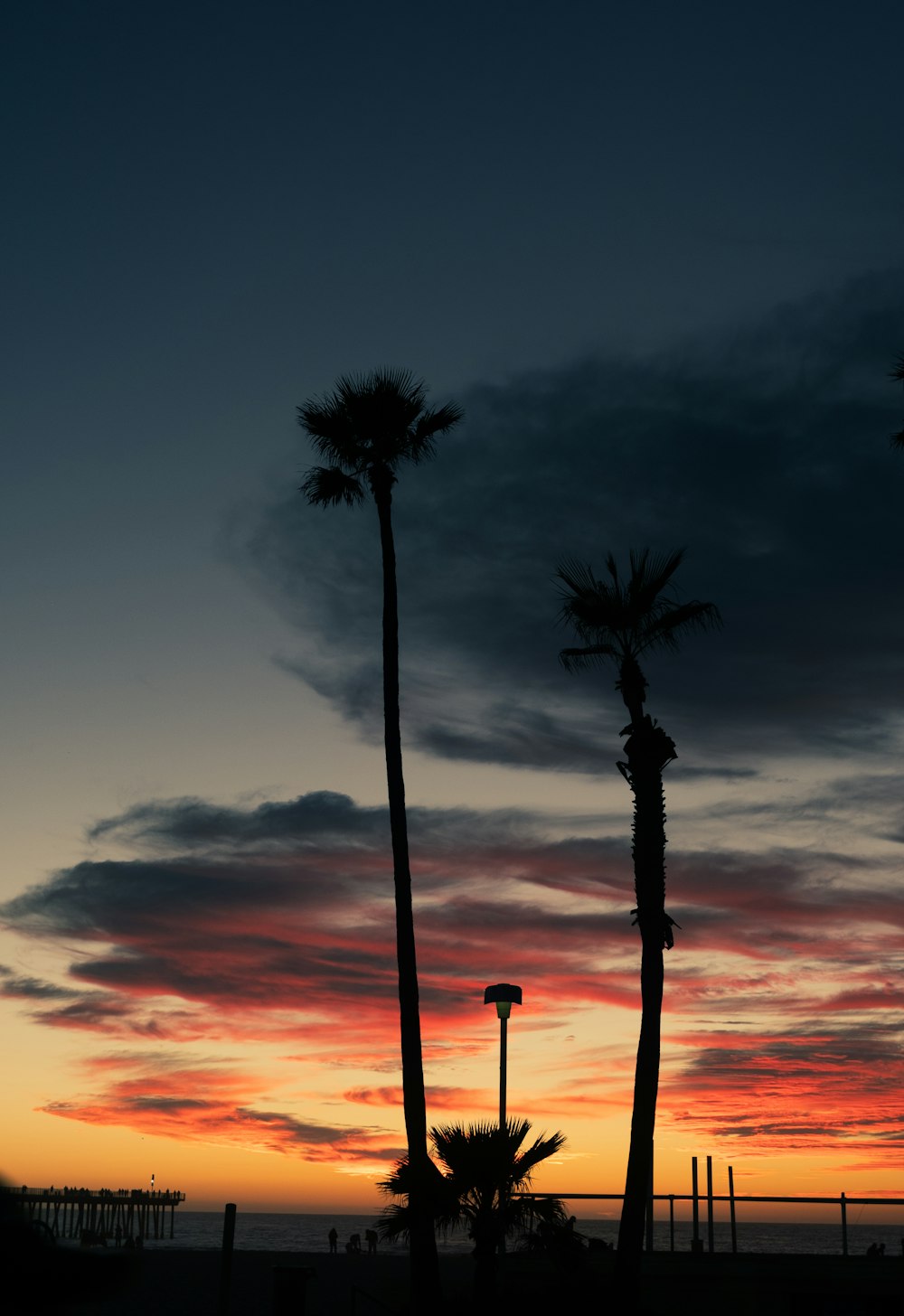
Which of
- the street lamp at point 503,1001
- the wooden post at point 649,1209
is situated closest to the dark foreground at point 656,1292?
the wooden post at point 649,1209

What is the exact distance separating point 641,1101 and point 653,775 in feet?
Result: 22.4

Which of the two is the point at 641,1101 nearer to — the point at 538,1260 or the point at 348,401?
the point at 538,1260

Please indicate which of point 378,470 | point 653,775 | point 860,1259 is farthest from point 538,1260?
point 378,470

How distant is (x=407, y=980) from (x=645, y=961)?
5.06 metres

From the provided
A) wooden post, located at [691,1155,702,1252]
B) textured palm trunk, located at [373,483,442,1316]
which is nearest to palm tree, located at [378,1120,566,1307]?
textured palm trunk, located at [373,483,442,1316]

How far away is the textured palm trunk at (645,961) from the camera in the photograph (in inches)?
961

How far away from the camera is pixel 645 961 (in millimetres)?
27094

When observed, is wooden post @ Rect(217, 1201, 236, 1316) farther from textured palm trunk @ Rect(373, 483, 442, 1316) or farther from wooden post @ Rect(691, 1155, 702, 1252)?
wooden post @ Rect(691, 1155, 702, 1252)

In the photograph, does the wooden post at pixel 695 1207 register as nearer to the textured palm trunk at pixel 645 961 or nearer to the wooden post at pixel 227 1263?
the textured palm trunk at pixel 645 961

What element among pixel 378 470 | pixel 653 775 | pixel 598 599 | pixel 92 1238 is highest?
pixel 378 470

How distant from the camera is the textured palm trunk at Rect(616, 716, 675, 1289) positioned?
2441 centimetres

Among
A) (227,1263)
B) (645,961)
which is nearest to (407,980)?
(645,961)

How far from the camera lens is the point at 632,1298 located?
78.3 ft

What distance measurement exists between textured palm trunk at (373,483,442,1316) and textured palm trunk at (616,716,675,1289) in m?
3.74
